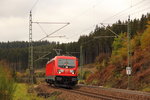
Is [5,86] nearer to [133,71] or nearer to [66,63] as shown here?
[66,63]

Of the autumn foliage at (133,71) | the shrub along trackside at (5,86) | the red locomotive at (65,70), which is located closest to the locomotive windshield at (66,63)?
the red locomotive at (65,70)

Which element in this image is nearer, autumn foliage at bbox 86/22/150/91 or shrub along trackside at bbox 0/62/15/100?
shrub along trackside at bbox 0/62/15/100

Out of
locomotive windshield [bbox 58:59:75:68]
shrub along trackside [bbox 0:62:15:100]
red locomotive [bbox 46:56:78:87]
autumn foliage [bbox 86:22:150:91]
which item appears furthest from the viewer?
autumn foliage [bbox 86:22:150:91]

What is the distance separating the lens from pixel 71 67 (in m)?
31.6

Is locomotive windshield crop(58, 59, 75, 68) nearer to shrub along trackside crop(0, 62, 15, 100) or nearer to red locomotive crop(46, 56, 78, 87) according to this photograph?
red locomotive crop(46, 56, 78, 87)

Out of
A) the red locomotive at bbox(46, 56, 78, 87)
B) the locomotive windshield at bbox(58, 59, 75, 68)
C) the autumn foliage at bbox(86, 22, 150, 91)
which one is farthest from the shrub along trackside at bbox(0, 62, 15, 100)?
the autumn foliage at bbox(86, 22, 150, 91)

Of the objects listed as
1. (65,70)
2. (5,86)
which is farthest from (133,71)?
(5,86)

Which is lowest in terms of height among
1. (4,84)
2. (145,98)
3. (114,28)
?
(145,98)

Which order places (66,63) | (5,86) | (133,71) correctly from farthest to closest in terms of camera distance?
(133,71), (66,63), (5,86)

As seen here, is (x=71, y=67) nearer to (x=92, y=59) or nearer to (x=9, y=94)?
(x=9, y=94)

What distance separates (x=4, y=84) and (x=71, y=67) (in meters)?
22.5

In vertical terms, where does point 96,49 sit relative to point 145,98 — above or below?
above

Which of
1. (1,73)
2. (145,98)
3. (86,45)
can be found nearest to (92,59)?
(86,45)

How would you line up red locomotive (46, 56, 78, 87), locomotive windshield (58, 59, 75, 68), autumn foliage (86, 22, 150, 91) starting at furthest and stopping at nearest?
1. autumn foliage (86, 22, 150, 91)
2. locomotive windshield (58, 59, 75, 68)
3. red locomotive (46, 56, 78, 87)
